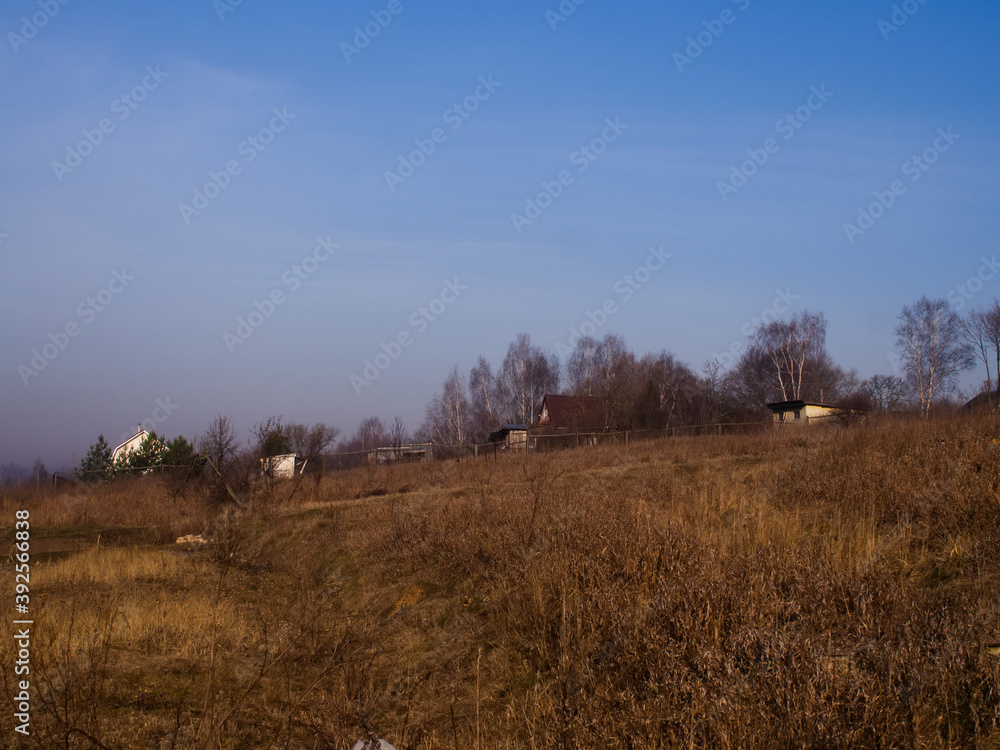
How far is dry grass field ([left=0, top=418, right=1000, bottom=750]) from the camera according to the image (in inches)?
148

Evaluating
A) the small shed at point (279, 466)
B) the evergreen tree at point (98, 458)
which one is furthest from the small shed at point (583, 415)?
the evergreen tree at point (98, 458)

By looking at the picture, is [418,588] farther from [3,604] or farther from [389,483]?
[389,483]

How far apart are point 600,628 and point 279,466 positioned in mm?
22865

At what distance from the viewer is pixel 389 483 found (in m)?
24.3

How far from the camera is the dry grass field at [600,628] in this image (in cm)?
376

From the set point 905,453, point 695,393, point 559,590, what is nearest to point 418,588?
point 559,590

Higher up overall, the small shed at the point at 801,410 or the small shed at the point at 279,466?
the small shed at the point at 801,410

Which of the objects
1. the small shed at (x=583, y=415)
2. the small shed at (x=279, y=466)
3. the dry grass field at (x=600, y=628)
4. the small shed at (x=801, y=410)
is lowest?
the dry grass field at (x=600, y=628)

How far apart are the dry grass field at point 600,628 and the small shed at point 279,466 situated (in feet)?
36.0

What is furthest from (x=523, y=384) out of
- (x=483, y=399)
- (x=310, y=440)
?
(x=310, y=440)

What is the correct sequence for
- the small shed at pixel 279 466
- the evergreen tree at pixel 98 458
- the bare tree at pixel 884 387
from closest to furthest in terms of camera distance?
1. the small shed at pixel 279 466
2. the evergreen tree at pixel 98 458
3. the bare tree at pixel 884 387

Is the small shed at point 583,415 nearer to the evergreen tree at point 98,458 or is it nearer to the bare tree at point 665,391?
the bare tree at point 665,391

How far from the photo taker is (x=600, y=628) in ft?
17.5

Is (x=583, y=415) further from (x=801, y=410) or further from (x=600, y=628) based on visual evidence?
(x=600, y=628)
